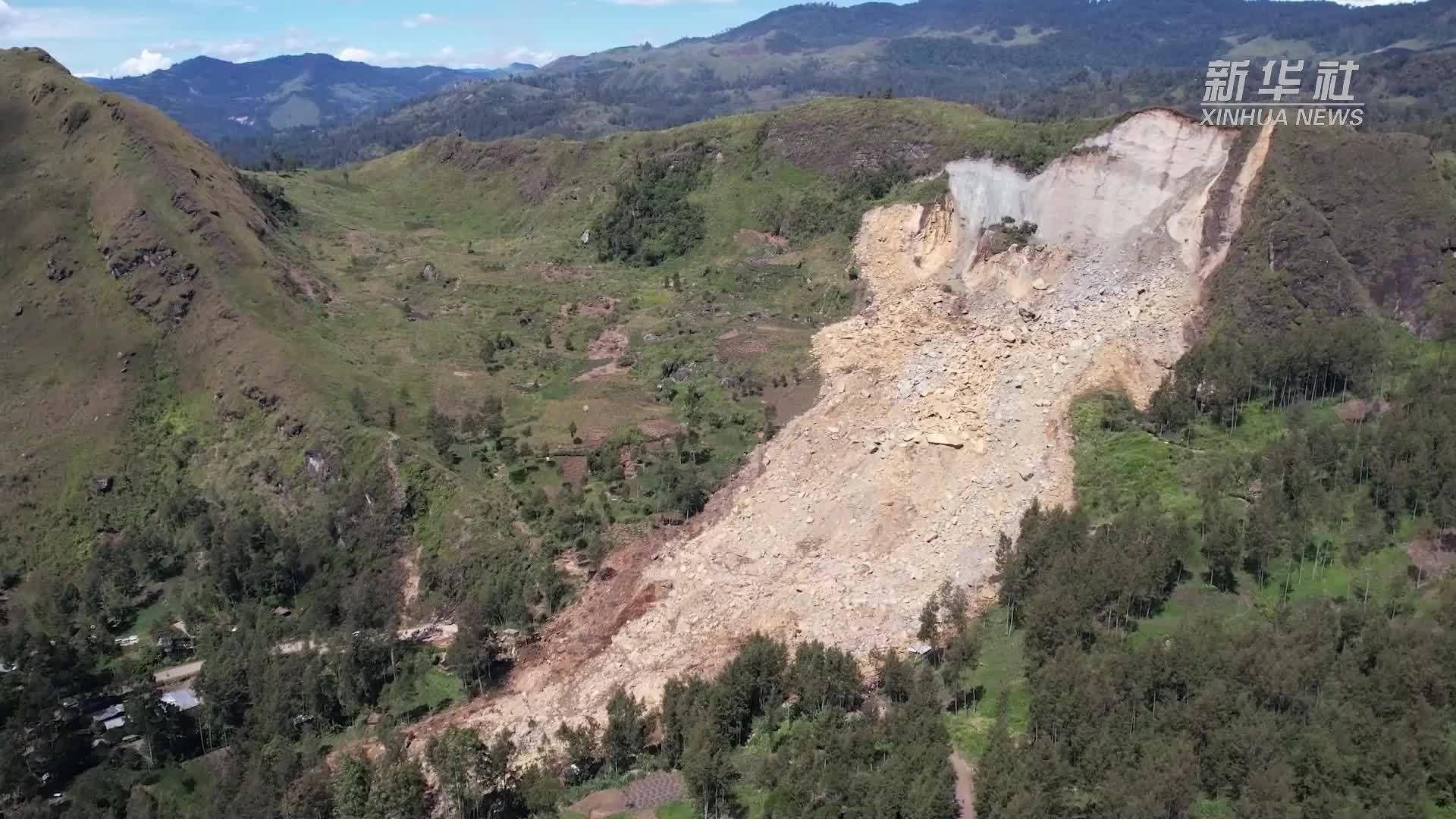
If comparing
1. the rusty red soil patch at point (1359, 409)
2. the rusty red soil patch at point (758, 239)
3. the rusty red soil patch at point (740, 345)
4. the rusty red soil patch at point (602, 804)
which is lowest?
the rusty red soil patch at point (602, 804)

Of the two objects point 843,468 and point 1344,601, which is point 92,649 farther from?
point 1344,601

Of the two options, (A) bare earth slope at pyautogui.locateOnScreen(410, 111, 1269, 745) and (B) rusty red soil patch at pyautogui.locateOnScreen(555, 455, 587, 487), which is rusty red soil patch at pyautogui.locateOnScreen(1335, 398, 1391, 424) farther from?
(B) rusty red soil patch at pyautogui.locateOnScreen(555, 455, 587, 487)

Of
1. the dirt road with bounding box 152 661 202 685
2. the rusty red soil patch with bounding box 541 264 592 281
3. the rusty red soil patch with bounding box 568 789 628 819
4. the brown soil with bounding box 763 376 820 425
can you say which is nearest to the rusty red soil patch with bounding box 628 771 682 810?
the rusty red soil patch with bounding box 568 789 628 819

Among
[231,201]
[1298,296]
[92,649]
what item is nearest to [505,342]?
[231,201]

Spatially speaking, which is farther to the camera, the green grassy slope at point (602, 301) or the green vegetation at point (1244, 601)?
the green grassy slope at point (602, 301)

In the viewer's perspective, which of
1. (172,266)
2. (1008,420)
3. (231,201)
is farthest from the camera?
(231,201)

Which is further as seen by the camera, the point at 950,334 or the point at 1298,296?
the point at 950,334

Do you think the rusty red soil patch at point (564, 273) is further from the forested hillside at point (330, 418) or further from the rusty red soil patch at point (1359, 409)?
the rusty red soil patch at point (1359, 409)

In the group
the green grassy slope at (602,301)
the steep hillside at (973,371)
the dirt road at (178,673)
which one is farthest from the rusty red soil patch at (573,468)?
the dirt road at (178,673)

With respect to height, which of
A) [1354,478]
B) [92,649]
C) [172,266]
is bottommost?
[92,649]
